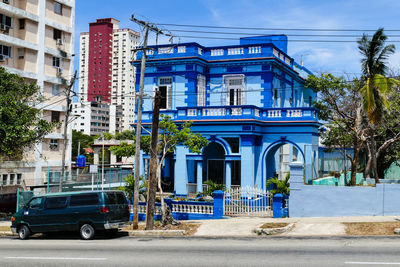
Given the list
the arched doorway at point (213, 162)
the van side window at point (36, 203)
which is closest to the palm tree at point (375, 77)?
the arched doorway at point (213, 162)

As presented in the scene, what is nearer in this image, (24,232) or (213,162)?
(24,232)

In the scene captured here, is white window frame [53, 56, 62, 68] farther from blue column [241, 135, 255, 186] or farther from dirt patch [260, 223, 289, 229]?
dirt patch [260, 223, 289, 229]

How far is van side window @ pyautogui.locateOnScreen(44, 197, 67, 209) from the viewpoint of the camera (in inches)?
715

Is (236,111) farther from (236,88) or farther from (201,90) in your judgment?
(201,90)

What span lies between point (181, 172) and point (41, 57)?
19.2 meters

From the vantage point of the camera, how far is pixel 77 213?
1777cm

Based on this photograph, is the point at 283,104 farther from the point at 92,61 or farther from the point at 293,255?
the point at 92,61

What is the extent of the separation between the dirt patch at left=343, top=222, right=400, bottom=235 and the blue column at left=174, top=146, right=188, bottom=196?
13.8 m

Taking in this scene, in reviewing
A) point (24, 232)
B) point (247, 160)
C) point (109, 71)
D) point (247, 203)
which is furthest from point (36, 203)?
point (109, 71)

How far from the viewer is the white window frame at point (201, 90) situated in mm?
32062

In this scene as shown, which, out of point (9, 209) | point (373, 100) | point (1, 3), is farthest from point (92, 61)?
point (373, 100)

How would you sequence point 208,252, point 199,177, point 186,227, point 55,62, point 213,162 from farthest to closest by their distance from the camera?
1. point 55,62
2. point 213,162
3. point 199,177
4. point 186,227
5. point 208,252

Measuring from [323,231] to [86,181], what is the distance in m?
24.5

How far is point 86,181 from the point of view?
122 ft
